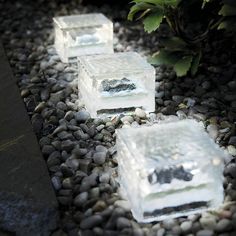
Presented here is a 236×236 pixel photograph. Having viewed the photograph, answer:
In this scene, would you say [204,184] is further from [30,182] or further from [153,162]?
[30,182]

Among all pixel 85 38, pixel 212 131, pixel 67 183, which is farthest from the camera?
pixel 85 38

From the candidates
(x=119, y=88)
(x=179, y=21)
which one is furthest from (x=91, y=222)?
(x=179, y=21)

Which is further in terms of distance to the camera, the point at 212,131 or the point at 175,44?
the point at 175,44

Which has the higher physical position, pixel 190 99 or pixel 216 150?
pixel 216 150

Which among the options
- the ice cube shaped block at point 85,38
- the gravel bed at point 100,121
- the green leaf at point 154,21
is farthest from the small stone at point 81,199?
the ice cube shaped block at point 85,38

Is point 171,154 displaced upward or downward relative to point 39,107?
upward

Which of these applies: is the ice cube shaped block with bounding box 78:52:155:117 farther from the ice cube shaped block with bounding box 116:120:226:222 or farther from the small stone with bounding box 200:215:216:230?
the small stone with bounding box 200:215:216:230

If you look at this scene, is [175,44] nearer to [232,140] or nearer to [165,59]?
[165,59]

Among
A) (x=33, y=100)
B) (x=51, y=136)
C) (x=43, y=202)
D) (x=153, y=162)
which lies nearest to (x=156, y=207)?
(x=153, y=162)
